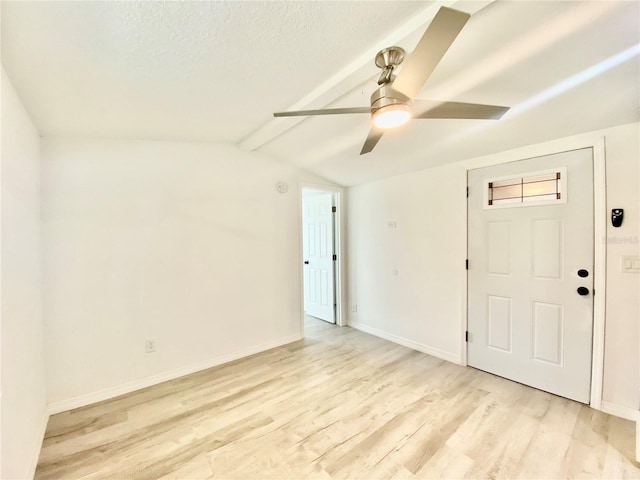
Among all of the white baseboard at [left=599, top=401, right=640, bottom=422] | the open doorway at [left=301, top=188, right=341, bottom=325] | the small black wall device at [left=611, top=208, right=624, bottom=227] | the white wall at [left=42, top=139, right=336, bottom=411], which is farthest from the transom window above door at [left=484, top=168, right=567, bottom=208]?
the white wall at [left=42, top=139, right=336, bottom=411]

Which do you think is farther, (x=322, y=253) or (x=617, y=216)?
(x=322, y=253)

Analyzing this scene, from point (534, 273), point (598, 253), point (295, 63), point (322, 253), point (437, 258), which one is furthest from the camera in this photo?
point (322, 253)

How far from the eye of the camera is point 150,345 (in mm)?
2521

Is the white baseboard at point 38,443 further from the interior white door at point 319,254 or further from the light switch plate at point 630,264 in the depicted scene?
the light switch plate at point 630,264

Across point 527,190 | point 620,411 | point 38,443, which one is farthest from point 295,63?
point 620,411

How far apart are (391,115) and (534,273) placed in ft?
6.81

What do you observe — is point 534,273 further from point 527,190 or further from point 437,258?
point 437,258

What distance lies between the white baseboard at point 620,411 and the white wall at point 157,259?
9.51ft

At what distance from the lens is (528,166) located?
2.36 meters

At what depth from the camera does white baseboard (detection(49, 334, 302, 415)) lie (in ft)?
7.11

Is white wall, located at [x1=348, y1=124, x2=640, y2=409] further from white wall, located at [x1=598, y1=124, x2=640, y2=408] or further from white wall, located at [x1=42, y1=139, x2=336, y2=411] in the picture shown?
white wall, located at [x1=42, y1=139, x2=336, y2=411]

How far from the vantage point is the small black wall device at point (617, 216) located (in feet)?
6.33

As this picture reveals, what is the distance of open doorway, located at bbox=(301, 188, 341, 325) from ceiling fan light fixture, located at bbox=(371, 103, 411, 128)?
98.6 inches

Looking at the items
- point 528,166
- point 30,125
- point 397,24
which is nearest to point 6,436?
point 30,125
